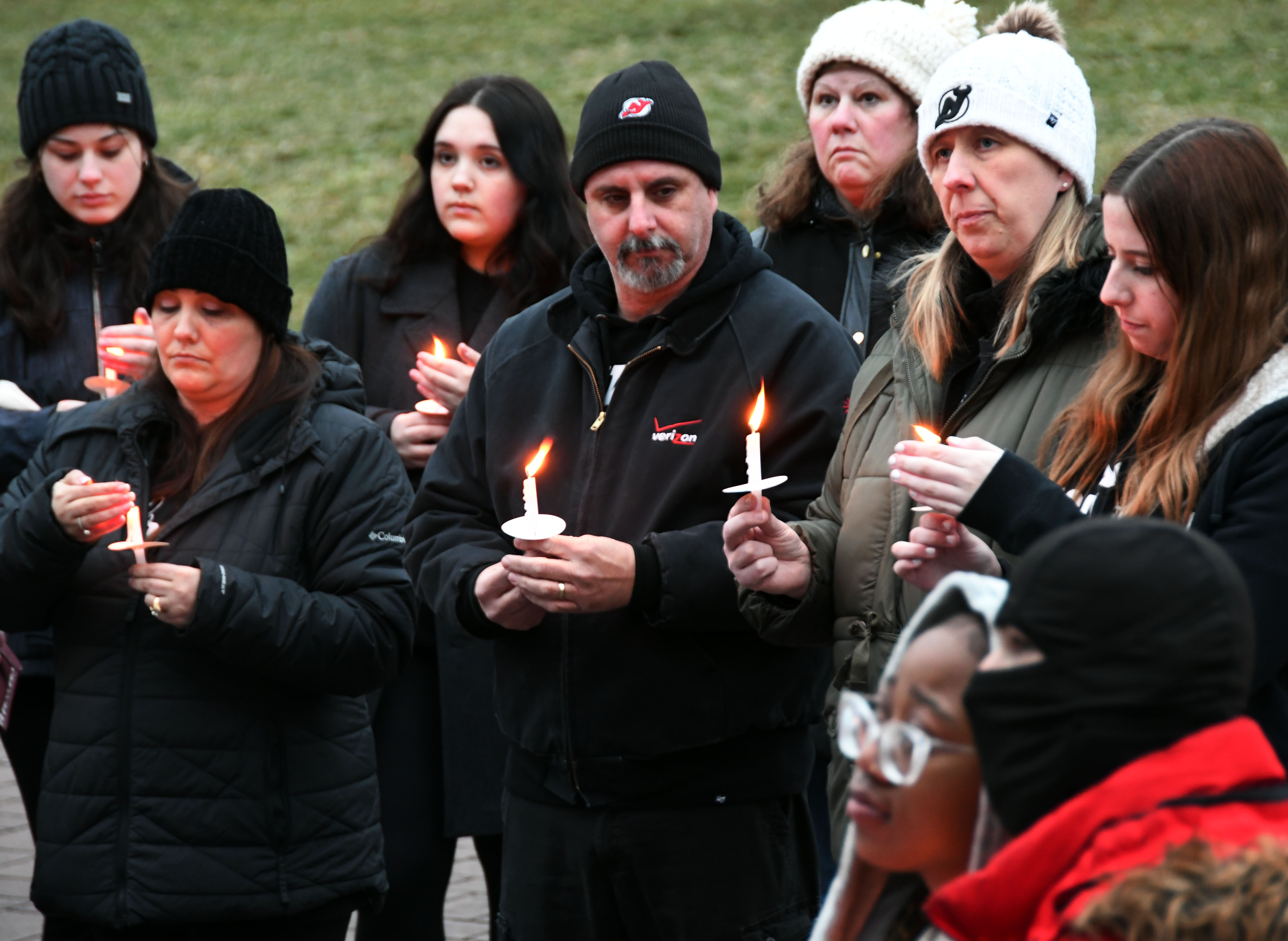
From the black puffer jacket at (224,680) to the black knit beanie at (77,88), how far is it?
144 cm

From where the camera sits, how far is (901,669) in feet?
5.56

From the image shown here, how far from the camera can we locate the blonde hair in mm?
3023

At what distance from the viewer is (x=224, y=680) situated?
3.53m

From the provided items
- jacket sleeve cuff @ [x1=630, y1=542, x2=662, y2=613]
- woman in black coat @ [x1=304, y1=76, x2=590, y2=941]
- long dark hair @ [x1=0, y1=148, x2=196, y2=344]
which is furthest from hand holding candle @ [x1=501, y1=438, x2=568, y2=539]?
long dark hair @ [x1=0, y1=148, x2=196, y2=344]

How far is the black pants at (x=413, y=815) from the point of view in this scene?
4.34m

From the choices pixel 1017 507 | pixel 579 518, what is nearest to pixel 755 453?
pixel 1017 507

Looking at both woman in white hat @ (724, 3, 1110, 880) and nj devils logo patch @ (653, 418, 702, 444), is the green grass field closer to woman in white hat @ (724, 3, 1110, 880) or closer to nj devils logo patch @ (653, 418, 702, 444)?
woman in white hat @ (724, 3, 1110, 880)

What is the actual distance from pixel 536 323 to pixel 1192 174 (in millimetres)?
1571

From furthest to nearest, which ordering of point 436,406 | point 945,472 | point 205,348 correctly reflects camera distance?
1. point 436,406
2. point 205,348
3. point 945,472

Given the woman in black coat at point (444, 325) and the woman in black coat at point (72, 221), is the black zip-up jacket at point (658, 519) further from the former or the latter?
the woman in black coat at point (72, 221)

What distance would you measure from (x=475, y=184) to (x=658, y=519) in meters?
1.73

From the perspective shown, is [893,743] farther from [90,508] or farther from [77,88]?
[77,88]

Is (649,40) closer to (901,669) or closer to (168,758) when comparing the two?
(168,758)

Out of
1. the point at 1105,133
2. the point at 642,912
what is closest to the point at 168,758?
the point at 642,912
